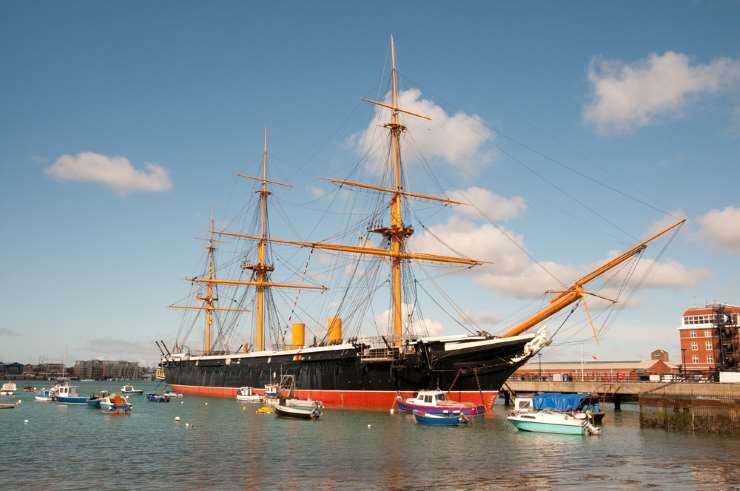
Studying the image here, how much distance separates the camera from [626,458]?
28.1m

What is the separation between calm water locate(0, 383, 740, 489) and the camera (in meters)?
22.4

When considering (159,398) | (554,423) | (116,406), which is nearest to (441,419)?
(554,423)

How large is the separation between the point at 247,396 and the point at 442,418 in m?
31.7

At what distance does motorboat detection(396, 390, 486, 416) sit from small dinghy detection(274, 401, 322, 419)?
21.5 ft

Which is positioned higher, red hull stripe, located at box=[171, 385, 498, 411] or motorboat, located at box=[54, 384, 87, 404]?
red hull stripe, located at box=[171, 385, 498, 411]

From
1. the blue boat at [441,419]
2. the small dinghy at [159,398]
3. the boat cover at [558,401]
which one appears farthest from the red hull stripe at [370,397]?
the small dinghy at [159,398]

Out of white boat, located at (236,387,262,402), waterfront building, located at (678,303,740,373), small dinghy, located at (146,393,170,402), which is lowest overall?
small dinghy, located at (146,393,170,402)

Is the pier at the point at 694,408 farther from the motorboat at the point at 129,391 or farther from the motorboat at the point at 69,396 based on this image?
the motorboat at the point at 129,391

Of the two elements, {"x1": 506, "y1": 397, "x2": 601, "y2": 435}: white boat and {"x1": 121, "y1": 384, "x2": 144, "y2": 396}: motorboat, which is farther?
{"x1": 121, "y1": 384, "x2": 144, "y2": 396}: motorboat

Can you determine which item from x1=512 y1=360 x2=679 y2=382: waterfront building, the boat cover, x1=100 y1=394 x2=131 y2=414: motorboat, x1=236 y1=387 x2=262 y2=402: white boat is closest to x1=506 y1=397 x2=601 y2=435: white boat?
the boat cover

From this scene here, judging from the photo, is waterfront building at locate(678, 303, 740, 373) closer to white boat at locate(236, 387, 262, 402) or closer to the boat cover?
the boat cover

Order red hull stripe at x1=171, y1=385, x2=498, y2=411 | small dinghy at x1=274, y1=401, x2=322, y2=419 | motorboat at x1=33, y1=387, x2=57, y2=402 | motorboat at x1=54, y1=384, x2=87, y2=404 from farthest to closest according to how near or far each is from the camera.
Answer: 1. motorboat at x1=33, y1=387, x2=57, y2=402
2. motorboat at x1=54, y1=384, x2=87, y2=404
3. red hull stripe at x1=171, y1=385, x2=498, y2=411
4. small dinghy at x1=274, y1=401, x2=322, y2=419

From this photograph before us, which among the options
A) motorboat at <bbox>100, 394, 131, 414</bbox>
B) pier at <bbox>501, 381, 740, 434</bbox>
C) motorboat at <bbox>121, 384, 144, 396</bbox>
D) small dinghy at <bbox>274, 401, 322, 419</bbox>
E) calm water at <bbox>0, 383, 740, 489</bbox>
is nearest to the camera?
calm water at <bbox>0, 383, 740, 489</bbox>

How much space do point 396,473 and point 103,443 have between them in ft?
59.1
